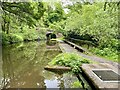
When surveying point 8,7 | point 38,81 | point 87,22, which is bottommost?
point 38,81

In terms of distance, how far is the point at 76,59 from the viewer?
8602mm

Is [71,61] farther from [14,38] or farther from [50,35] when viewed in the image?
[50,35]

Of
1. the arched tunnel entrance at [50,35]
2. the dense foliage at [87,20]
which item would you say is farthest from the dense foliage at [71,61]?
the arched tunnel entrance at [50,35]

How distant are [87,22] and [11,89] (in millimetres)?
11807

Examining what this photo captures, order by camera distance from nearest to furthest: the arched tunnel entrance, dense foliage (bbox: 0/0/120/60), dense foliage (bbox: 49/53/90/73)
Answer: dense foliage (bbox: 49/53/90/73) → dense foliage (bbox: 0/0/120/60) → the arched tunnel entrance

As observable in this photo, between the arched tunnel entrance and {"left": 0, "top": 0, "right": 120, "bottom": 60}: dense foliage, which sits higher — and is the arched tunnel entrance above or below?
below

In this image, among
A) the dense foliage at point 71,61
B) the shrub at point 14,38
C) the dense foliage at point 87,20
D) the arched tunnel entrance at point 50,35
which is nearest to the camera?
the dense foliage at point 71,61

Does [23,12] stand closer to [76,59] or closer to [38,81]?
[76,59]

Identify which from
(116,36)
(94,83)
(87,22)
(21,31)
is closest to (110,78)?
(94,83)

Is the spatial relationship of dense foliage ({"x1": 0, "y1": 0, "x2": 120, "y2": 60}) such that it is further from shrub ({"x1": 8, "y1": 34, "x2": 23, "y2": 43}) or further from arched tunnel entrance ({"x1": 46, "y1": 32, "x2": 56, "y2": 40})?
arched tunnel entrance ({"x1": 46, "y1": 32, "x2": 56, "y2": 40})

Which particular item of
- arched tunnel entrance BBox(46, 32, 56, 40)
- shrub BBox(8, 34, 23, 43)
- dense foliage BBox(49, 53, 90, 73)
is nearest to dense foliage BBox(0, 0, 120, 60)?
shrub BBox(8, 34, 23, 43)

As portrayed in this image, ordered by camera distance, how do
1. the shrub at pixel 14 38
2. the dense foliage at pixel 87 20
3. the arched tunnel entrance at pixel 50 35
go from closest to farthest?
the dense foliage at pixel 87 20
the shrub at pixel 14 38
the arched tunnel entrance at pixel 50 35

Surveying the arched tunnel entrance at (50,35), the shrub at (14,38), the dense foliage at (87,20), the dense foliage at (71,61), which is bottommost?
the arched tunnel entrance at (50,35)

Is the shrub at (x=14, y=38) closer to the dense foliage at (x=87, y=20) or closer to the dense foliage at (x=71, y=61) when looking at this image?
the dense foliage at (x=87, y=20)
